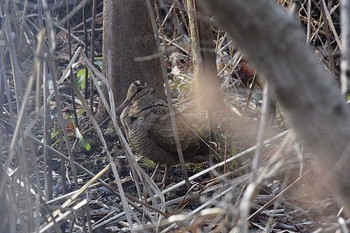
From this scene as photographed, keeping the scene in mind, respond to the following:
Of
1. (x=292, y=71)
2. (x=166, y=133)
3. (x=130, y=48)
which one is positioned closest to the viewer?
(x=292, y=71)

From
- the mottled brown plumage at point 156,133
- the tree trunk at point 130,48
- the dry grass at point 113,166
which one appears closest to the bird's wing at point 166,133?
the mottled brown plumage at point 156,133

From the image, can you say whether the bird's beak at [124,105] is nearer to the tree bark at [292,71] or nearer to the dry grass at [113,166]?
the dry grass at [113,166]

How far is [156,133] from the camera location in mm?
4664

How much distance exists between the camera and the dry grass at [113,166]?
2674mm

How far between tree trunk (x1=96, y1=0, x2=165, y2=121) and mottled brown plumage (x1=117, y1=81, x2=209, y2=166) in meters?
0.52

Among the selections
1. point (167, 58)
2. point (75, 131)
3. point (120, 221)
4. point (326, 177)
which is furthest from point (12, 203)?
point (167, 58)

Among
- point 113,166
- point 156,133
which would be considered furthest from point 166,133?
point 113,166

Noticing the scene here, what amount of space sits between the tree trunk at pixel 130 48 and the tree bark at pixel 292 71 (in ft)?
12.9

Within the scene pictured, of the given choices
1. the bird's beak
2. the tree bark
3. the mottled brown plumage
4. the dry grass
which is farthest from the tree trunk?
the tree bark

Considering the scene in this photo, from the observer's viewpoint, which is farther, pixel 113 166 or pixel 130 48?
pixel 130 48

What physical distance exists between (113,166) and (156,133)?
5.97 feet

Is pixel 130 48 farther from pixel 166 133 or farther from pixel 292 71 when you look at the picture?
pixel 292 71

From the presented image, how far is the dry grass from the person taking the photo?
2.67m

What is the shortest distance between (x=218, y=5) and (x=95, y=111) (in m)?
4.46
